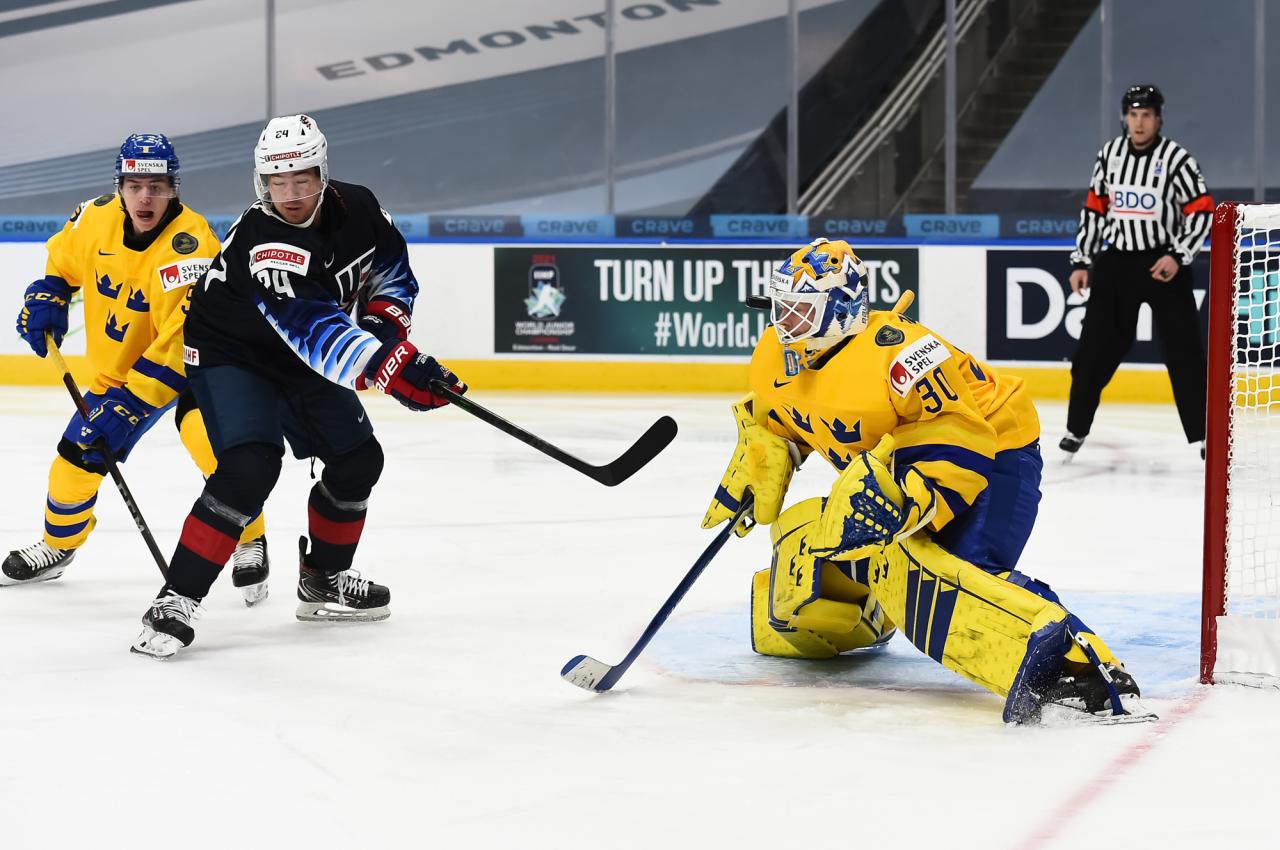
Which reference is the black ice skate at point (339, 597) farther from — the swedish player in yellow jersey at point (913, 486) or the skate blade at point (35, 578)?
the swedish player in yellow jersey at point (913, 486)

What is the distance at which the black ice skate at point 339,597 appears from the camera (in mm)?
3498

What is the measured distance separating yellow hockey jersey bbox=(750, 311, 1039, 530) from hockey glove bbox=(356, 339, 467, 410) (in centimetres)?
66

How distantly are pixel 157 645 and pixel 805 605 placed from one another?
1192 mm

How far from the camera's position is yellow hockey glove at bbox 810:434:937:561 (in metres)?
2.58

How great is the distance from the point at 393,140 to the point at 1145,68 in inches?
187

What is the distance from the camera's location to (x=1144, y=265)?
5.89m

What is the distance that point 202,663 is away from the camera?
3.10m

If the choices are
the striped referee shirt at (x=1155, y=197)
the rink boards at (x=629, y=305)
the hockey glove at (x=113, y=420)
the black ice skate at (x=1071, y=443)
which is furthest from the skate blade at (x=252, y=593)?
the rink boards at (x=629, y=305)

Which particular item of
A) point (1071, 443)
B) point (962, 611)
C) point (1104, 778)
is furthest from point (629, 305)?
point (1104, 778)

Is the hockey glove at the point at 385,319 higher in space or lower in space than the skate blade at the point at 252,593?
higher

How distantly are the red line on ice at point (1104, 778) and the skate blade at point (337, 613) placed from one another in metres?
1.61

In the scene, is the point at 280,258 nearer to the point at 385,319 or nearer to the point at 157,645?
the point at 385,319

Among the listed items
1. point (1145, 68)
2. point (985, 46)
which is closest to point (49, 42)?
point (985, 46)

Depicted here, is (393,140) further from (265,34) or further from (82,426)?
(82,426)
